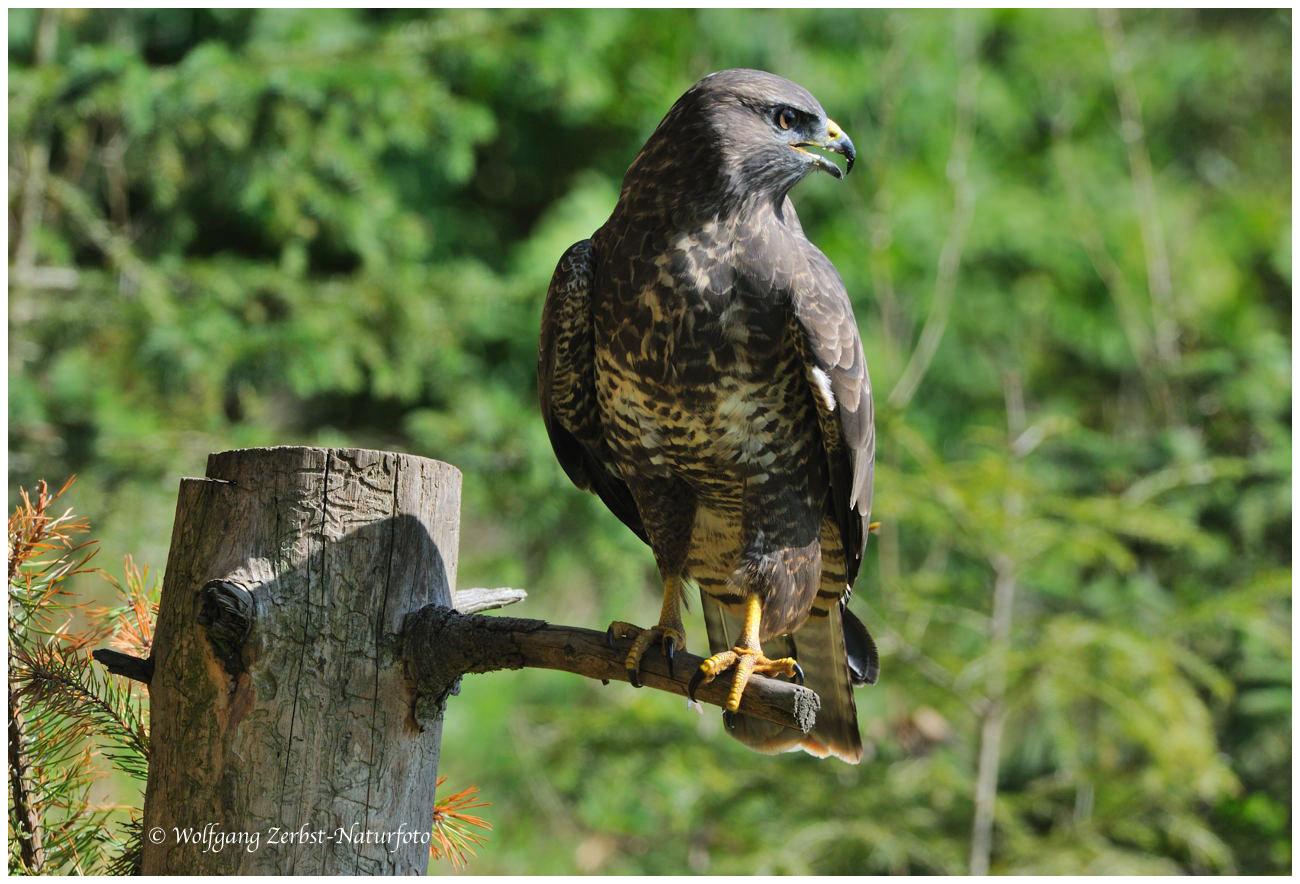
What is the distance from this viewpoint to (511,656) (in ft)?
6.44

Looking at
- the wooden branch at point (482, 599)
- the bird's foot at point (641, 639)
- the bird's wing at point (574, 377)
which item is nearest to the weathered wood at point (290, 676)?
the wooden branch at point (482, 599)

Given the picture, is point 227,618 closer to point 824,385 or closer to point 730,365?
point 730,365

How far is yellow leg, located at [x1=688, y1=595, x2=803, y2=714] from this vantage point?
2.18 meters

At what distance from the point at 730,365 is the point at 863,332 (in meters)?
4.36

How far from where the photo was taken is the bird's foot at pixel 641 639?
2061 millimetres

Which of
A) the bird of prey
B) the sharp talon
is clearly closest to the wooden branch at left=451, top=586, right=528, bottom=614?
the bird of prey

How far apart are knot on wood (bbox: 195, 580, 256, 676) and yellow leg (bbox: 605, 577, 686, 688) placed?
635mm

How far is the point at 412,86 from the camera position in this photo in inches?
188

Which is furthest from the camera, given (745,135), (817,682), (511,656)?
(817,682)

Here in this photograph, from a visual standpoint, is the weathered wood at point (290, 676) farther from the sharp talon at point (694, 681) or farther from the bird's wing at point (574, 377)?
the bird's wing at point (574, 377)

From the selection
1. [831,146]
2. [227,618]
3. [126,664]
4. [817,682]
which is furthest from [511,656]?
[831,146]

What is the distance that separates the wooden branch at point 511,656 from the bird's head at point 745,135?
992mm

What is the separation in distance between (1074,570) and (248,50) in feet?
14.9

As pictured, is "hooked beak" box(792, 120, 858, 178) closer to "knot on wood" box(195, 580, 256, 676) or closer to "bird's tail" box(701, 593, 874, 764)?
"bird's tail" box(701, 593, 874, 764)
